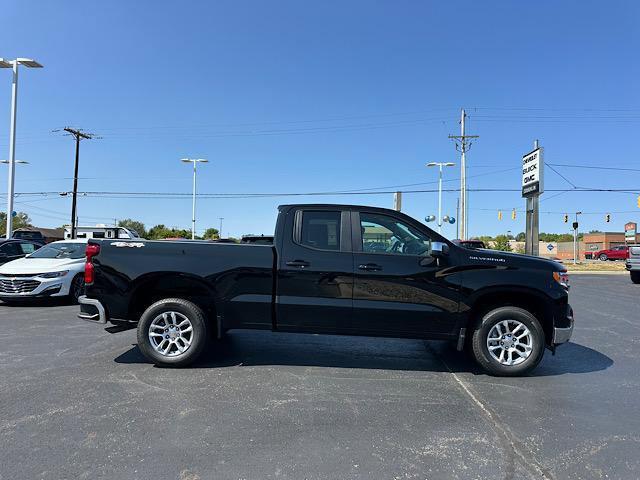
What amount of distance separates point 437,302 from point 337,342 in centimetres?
221

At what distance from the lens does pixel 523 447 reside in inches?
134

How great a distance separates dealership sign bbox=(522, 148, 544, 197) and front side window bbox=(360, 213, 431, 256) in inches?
801

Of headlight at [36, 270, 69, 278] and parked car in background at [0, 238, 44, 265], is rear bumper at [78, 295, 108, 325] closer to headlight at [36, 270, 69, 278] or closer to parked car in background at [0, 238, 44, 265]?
headlight at [36, 270, 69, 278]

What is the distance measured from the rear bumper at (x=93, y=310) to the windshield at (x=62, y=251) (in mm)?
6058

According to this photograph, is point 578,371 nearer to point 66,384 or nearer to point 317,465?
point 317,465

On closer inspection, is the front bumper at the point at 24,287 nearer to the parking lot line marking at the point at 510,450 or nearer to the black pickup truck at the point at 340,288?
the black pickup truck at the point at 340,288

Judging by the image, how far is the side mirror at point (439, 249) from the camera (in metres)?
4.91

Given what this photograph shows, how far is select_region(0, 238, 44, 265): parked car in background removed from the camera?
1180cm

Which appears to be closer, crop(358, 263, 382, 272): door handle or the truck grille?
crop(358, 263, 382, 272): door handle

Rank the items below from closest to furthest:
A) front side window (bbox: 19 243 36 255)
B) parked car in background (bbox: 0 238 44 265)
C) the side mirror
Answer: the side mirror, parked car in background (bbox: 0 238 44 265), front side window (bbox: 19 243 36 255)

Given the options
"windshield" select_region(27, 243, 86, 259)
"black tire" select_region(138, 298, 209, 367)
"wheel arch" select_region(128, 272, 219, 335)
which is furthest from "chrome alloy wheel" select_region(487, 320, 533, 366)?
"windshield" select_region(27, 243, 86, 259)

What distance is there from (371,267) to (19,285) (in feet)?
27.6

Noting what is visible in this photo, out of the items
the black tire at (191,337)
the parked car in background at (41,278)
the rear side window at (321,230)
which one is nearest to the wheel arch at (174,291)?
the black tire at (191,337)

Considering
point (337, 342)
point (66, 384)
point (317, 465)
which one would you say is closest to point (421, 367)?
point (337, 342)
